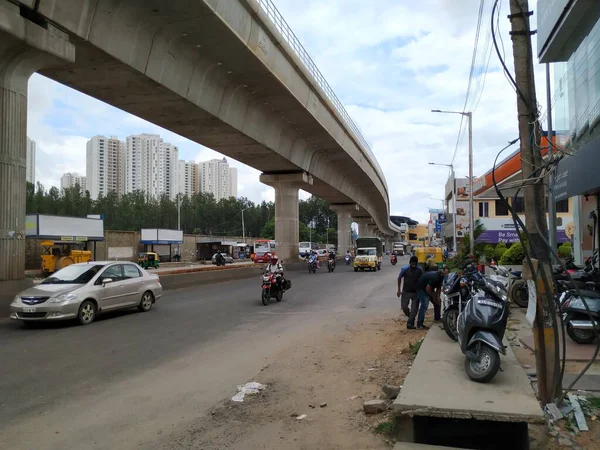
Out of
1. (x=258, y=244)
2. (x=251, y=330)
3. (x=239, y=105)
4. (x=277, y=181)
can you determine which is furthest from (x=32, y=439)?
(x=258, y=244)

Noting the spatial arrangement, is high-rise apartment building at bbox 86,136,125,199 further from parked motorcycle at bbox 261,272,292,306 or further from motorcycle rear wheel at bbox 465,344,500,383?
motorcycle rear wheel at bbox 465,344,500,383

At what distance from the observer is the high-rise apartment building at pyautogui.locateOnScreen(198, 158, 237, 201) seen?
139875 mm

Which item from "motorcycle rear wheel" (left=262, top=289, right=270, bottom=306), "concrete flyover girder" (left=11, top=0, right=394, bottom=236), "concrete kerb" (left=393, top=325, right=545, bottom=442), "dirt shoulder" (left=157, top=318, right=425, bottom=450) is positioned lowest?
"dirt shoulder" (left=157, top=318, right=425, bottom=450)

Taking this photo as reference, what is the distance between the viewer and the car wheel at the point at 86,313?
11.1 m

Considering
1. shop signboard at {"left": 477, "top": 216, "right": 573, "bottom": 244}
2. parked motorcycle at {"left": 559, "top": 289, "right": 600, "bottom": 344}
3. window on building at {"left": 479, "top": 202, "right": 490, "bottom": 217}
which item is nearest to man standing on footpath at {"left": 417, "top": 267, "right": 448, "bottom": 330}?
parked motorcycle at {"left": 559, "top": 289, "right": 600, "bottom": 344}

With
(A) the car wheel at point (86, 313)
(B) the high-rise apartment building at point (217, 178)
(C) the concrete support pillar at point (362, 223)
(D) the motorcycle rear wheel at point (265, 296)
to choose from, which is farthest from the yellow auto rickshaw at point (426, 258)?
(B) the high-rise apartment building at point (217, 178)

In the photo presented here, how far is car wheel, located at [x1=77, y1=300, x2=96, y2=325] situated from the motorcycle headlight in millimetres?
290

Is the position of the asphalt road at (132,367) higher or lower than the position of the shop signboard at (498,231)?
lower

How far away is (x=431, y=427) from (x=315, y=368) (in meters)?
2.81

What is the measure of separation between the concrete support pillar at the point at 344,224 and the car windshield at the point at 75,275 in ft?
150

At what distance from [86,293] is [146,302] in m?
2.50

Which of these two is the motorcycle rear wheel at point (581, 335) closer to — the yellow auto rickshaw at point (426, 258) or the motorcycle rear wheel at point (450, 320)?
the motorcycle rear wheel at point (450, 320)

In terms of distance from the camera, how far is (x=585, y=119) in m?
13.2

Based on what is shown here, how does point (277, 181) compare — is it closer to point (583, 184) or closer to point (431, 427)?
point (583, 184)
